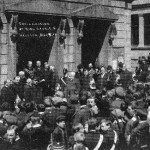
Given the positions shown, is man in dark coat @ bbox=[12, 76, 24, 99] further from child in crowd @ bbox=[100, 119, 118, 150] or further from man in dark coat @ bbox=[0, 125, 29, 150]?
child in crowd @ bbox=[100, 119, 118, 150]

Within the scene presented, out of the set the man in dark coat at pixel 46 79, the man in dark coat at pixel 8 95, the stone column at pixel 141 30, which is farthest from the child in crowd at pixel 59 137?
the stone column at pixel 141 30

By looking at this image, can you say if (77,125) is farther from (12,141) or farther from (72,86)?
(72,86)

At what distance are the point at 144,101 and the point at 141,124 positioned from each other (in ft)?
7.83

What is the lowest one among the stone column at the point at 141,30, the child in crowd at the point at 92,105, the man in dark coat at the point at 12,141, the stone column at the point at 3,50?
the man in dark coat at the point at 12,141

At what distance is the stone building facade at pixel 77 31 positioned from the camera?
16.0m

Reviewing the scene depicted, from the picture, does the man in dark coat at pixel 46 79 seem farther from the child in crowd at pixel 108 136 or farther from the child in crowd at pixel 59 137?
the child in crowd at pixel 108 136

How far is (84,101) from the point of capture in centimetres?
913

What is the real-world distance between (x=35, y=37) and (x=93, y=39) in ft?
12.0

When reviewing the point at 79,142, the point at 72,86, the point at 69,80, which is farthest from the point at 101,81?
the point at 79,142

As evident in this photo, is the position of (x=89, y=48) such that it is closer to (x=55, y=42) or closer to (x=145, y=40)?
(x=55, y=42)

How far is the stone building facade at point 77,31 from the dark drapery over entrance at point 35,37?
101mm

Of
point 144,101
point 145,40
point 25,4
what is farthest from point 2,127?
point 145,40

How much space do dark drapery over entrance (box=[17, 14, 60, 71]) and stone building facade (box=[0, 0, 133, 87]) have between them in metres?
0.10

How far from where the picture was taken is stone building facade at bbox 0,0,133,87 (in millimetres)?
15992
